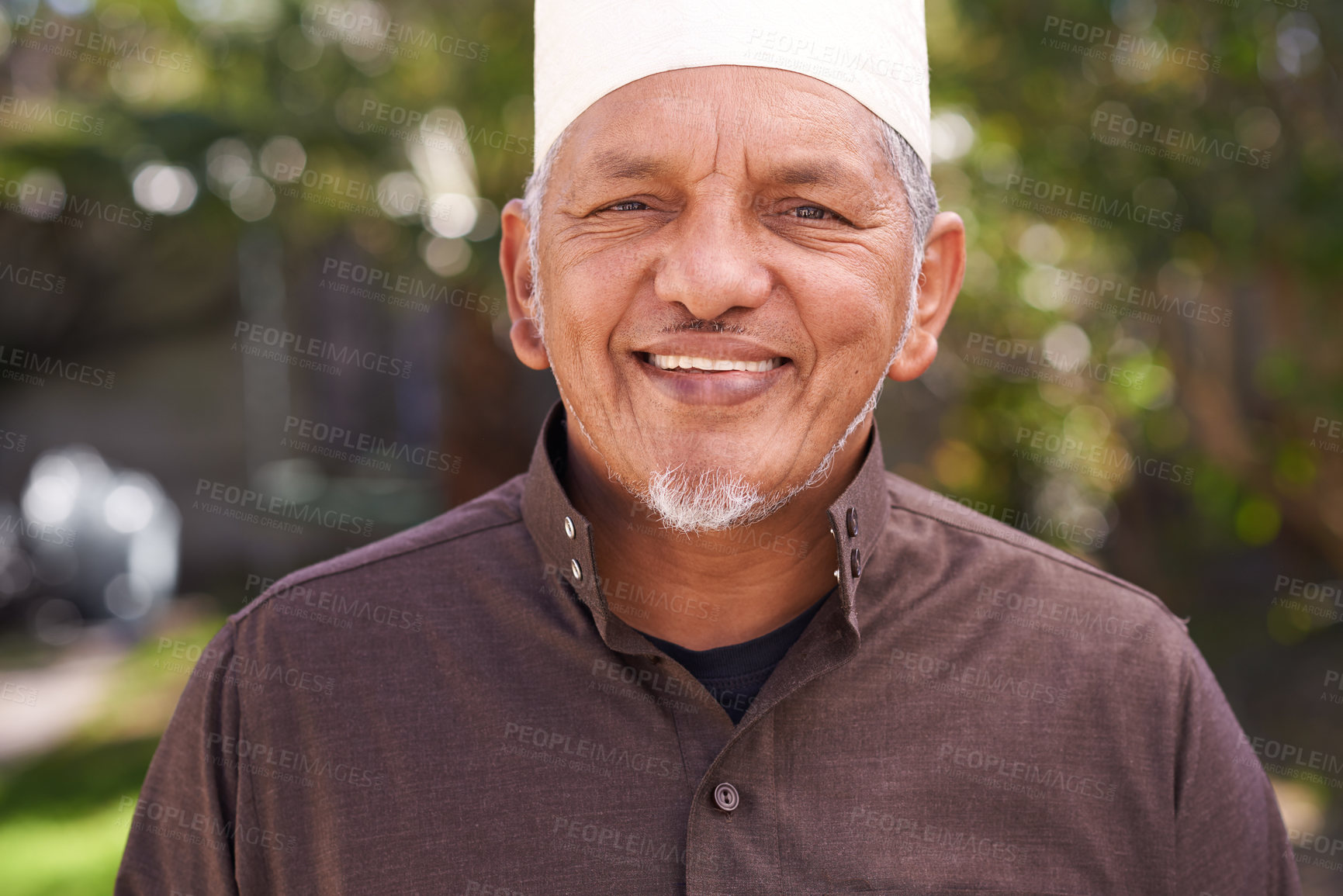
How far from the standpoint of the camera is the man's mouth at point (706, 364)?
168 cm

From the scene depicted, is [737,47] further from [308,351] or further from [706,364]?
[308,351]

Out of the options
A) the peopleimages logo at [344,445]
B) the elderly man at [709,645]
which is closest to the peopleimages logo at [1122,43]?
the elderly man at [709,645]

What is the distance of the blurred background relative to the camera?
4.53m

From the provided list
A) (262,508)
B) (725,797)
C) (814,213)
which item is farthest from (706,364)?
(262,508)

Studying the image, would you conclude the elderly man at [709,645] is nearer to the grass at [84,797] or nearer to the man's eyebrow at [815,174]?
the man's eyebrow at [815,174]

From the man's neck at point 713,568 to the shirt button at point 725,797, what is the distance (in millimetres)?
290

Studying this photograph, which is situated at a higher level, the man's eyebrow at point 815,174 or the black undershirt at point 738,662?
the man's eyebrow at point 815,174

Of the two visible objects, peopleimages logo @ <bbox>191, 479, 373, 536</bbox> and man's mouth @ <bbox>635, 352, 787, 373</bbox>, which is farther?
peopleimages logo @ <bbox>191, 479, 373, 536</bbox>

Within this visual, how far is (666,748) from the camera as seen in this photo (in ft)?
5.54

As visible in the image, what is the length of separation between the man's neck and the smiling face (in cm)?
16

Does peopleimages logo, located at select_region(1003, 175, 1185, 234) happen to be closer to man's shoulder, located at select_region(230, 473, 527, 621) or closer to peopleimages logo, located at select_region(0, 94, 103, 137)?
man's shoulder, located at select_region(230, 473, 527, 621)

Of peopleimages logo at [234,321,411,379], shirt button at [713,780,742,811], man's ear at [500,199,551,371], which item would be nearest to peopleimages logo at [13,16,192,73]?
peopleimages logo at [234,321,411,379]

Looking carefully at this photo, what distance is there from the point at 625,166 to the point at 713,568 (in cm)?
69

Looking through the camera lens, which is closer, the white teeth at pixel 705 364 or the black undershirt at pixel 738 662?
the white teeth at pixel 705 364
